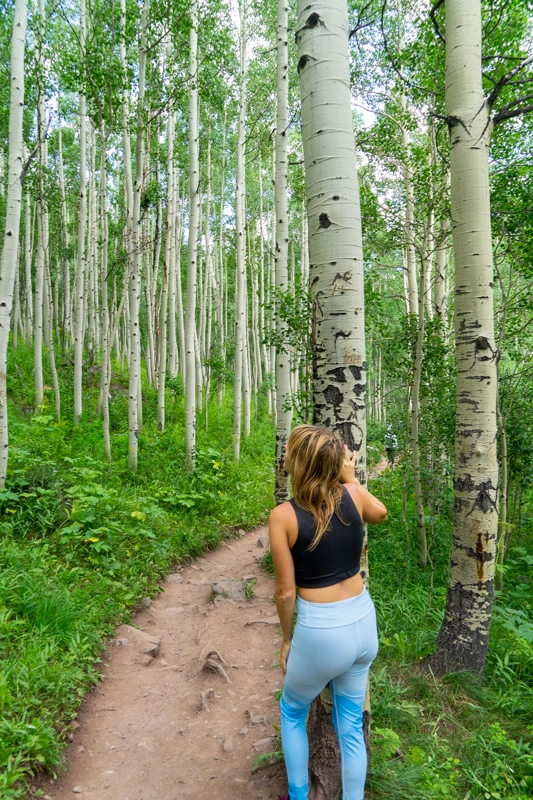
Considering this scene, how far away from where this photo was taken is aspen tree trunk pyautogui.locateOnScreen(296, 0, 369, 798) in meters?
2.06

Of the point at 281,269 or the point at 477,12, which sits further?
the point at 281,269

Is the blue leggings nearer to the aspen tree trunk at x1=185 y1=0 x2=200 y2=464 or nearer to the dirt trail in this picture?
the dirt trail

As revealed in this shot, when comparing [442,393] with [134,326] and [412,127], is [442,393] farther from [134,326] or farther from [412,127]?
[134,326]

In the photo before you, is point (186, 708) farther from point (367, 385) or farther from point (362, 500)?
point (367, 385)

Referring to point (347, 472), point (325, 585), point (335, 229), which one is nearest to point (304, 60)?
point (335, 229)

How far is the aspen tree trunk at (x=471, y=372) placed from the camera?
117 inches

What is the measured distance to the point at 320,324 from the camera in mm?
2098

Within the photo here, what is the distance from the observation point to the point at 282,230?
6941 millimetres

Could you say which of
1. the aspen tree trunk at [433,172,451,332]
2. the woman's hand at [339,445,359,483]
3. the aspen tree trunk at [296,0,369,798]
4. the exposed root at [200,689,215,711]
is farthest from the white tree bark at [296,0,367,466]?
the aspen tree trunk at [433,172,451,332]

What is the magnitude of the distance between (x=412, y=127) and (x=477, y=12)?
174 inches

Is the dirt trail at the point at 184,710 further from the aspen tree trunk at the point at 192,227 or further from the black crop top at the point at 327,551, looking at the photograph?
the aspen tree trunk at the point at 192,227

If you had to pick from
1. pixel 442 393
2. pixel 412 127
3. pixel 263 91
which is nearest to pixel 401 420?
pixel 442 393

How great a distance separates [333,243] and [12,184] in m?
4.70

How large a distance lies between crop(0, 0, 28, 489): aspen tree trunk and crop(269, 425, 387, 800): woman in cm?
439
